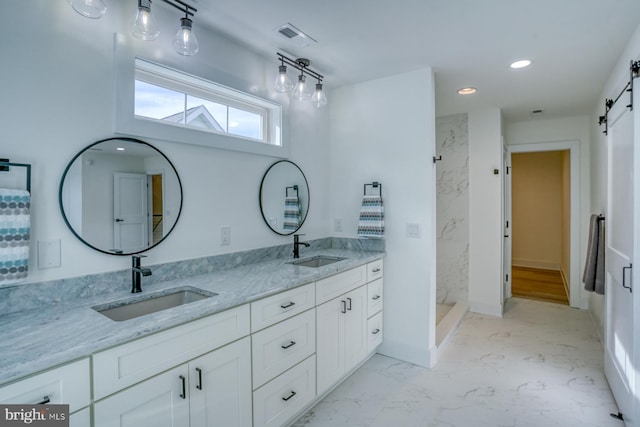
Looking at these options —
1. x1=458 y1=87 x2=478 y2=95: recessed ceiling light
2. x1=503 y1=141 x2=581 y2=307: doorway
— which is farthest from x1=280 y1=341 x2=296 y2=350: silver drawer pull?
x1=503 y1=141 x2=581 y2=307: doorway

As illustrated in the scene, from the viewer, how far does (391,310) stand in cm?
293

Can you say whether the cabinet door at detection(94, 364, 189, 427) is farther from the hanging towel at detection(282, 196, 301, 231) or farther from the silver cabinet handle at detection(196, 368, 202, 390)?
the hanging towel at detection(282, 196, 301, 231)

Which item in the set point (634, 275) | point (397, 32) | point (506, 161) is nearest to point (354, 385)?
point (634, 275)

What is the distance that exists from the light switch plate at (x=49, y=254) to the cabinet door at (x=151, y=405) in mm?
709

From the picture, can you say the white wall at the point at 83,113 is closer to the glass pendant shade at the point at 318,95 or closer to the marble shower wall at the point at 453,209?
the glass pendant shade at the point at 318,95

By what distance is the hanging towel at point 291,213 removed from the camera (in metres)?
2.73

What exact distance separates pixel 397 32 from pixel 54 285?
7.62 feet

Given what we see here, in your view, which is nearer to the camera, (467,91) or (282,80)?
(282,80)

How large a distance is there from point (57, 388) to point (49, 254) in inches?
27.3

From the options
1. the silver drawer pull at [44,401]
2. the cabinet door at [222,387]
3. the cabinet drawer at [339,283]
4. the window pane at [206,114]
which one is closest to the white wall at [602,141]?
the cabinet drawer at [339,283]

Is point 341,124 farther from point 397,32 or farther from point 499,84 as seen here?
point 499,84

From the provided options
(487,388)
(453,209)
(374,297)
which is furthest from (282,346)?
(453,209)

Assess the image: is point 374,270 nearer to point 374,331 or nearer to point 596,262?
point 374,331

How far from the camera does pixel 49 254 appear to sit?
1.46 metres
